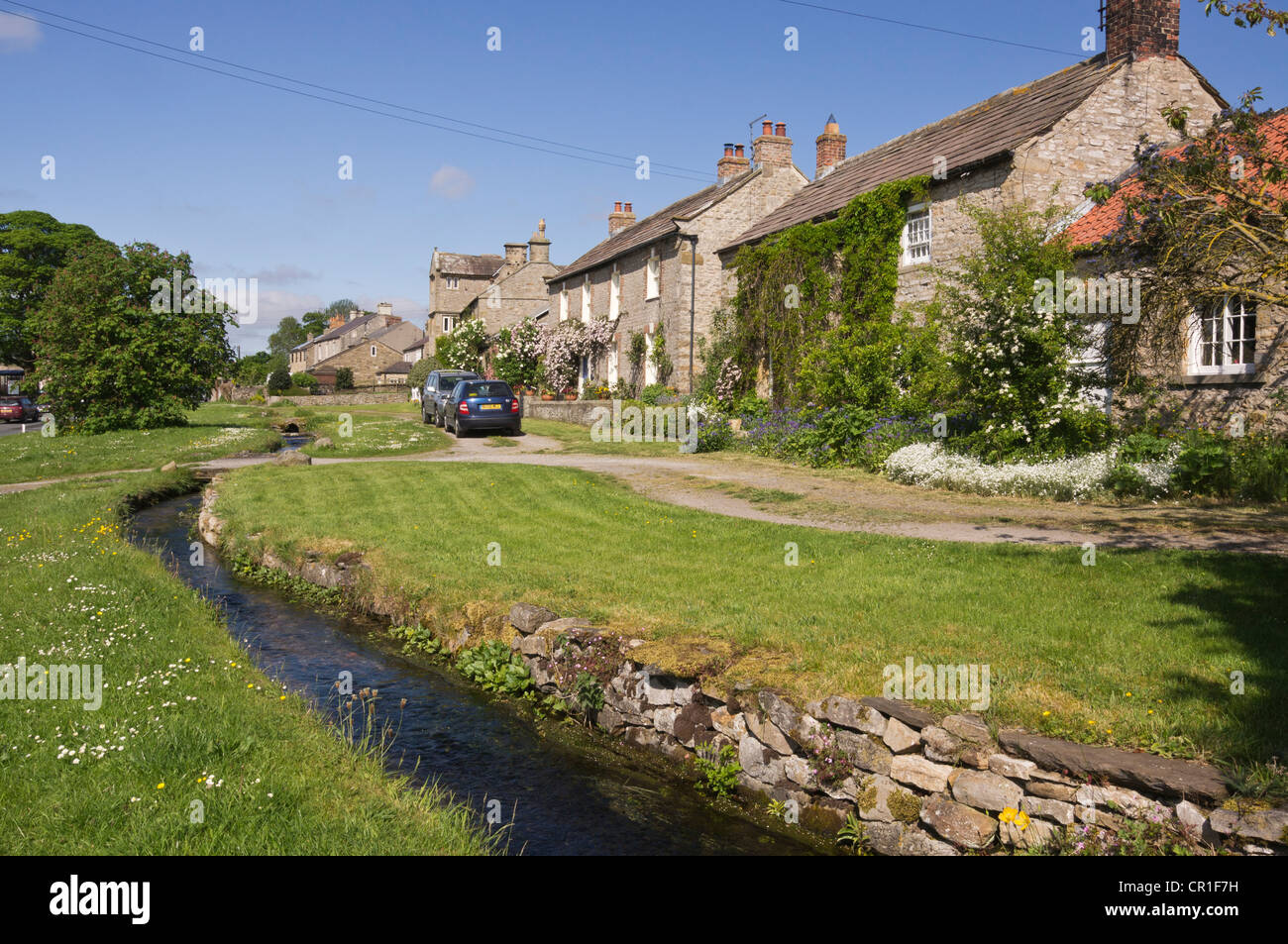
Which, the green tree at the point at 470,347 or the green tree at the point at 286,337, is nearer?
the green tree at the point at 470,347

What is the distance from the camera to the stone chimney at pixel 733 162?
1294 inches

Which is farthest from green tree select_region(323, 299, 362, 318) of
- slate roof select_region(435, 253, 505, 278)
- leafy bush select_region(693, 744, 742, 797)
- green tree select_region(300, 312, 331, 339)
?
leafy bush select_region(693, 744, 742, 797)

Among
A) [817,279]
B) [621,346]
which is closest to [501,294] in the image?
[621,346]

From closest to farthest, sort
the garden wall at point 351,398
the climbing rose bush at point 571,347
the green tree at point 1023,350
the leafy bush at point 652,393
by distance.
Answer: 1. the green tree at point 1023,350
2. the leafy bush at point 652,393
3. the climbing rose bush at point 571,347
4. the garden wall at point 351,398

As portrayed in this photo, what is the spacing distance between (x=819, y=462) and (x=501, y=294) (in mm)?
44586

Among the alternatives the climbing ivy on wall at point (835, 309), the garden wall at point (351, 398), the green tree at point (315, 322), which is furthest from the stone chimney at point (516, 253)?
the green tree at point (315, 322)

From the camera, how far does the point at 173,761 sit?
16.9 ft

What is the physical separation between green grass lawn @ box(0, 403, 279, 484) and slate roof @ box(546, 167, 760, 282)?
15.4 m

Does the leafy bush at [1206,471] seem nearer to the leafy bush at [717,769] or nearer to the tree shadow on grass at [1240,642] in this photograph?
the tree shadow on grass at [1240,642]

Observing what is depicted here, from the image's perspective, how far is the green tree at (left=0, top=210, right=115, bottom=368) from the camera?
58.3 meters

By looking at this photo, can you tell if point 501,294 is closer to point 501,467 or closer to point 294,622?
point 501,467

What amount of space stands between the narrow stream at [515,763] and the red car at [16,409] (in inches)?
1981

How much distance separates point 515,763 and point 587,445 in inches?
708
